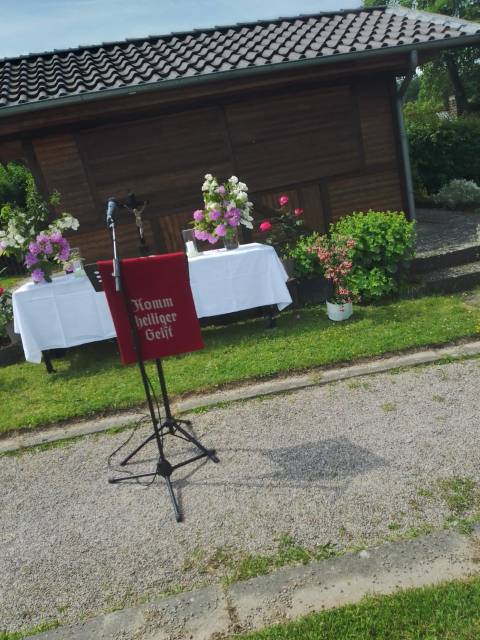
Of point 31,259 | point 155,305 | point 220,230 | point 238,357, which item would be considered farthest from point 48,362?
point 155,305

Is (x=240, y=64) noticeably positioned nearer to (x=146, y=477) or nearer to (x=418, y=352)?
(x=418, y=352)

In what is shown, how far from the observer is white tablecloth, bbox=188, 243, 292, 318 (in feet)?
18.5

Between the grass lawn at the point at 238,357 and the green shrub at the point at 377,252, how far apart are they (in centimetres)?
27

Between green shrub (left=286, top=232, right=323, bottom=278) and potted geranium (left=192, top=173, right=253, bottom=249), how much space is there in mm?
911

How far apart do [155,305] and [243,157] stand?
6128 millimetres

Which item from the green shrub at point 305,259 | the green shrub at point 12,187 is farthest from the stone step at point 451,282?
the green shrub at point 12,187

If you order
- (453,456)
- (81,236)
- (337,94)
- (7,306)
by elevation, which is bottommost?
(453,456)

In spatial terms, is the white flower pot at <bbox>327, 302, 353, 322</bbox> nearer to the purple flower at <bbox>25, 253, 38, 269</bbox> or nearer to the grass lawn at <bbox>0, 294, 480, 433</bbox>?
the grass lawn at <bbox>0, 294, 480, 433</bbox>

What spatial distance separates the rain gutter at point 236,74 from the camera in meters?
6.57

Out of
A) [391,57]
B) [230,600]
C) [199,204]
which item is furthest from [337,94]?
[230,600]

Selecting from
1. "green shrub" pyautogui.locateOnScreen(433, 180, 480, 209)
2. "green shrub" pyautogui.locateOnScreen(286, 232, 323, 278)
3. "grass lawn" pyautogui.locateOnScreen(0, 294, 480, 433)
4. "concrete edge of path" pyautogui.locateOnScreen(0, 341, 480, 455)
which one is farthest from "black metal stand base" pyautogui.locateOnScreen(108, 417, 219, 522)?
"green shrub" pyautogui.locateOnScreen(433, 180, 480, 209)

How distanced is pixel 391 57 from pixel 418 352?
5789 millimetres

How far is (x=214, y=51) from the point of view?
8031 millimetres

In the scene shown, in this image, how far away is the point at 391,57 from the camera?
790cm
